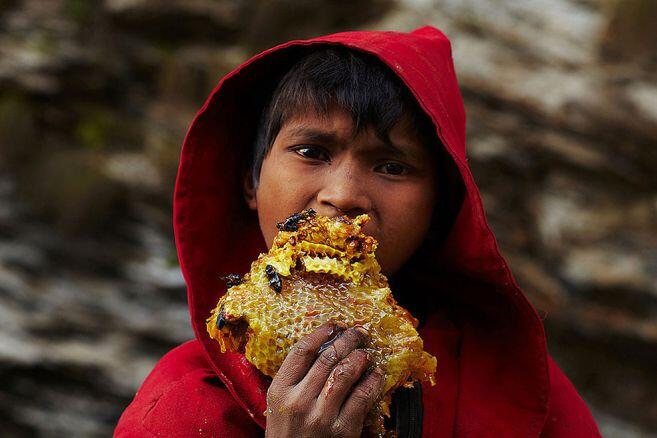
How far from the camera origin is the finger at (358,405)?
1.29 m

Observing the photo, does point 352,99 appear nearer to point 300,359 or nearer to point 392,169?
point 392,169

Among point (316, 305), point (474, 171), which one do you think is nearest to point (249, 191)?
point (316, 305)

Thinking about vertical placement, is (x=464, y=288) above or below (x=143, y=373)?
above

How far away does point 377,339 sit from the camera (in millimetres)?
1365

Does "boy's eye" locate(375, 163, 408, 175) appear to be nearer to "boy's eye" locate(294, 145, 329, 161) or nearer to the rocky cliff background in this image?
"boy's eye" locate(294, 145, 329, 161)

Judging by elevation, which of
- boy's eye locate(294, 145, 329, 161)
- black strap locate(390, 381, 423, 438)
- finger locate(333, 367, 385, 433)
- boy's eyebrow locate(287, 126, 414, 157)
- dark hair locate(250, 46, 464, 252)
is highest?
dark hair locate(250, 46, 464, 252)

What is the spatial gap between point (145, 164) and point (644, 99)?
3046mm

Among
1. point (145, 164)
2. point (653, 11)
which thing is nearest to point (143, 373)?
point (145, 164)

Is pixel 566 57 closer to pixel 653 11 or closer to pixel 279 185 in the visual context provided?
pixel 653 11

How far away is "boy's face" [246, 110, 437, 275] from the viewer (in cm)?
164

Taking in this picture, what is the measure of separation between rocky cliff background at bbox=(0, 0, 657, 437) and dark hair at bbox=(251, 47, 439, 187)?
8.66ft

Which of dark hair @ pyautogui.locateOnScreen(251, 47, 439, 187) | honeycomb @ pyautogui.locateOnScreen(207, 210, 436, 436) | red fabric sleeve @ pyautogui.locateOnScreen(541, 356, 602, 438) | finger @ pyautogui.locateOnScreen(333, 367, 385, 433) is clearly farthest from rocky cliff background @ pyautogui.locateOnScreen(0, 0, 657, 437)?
finger @ pyautogui.locateOnScreen(333, 367, 385, 433)

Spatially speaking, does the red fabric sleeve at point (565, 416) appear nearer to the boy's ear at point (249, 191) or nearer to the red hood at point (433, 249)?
the red hood at point (433, 249)

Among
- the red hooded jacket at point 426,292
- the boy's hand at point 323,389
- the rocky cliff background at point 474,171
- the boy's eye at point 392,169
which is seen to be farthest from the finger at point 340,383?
the rocky cliff background at point 474,171
